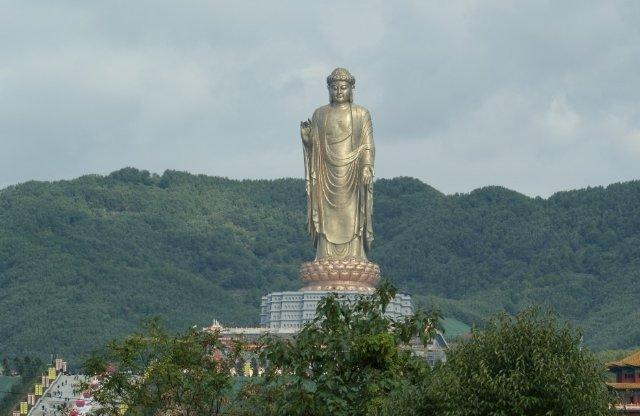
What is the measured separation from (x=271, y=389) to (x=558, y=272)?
70.3m

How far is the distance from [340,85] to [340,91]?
0.17m

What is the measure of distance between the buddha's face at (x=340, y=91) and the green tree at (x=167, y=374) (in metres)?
24.9

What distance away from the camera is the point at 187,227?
10419cm

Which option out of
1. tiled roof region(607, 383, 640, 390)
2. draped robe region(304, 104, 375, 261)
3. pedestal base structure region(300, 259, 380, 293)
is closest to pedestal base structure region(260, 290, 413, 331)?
pedestal base structure region(300, 259, 380, 293)

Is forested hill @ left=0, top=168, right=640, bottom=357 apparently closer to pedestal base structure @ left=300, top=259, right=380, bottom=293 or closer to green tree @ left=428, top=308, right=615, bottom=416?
pedestal base structure @ left=300, top=259, right=380, bottom=293

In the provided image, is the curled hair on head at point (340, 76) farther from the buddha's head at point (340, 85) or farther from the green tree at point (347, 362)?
the green tree at point (347, 362)

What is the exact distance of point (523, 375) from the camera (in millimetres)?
23312

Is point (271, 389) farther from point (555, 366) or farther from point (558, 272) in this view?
point (558, 272)

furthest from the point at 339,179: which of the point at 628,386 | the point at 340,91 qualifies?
the point at 628,386

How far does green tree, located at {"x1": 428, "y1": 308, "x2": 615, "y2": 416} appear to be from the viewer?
910 inches

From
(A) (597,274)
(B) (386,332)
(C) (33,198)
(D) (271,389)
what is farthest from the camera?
(C) (33,198)

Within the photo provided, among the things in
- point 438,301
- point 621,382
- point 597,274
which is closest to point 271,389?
point 621,382

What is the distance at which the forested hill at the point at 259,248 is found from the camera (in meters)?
87.3

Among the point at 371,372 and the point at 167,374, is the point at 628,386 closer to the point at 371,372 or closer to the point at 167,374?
the point at 167,374
